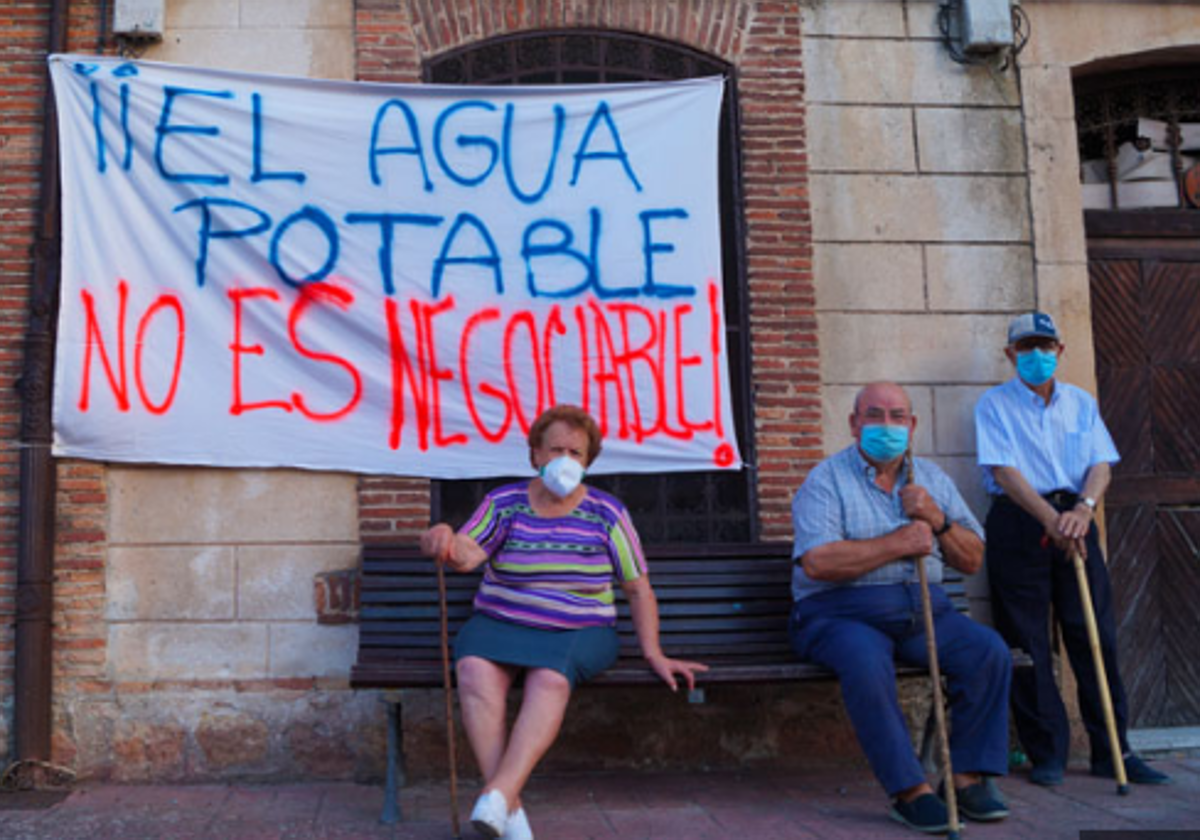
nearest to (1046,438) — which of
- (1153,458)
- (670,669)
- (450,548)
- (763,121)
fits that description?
(1153,458)

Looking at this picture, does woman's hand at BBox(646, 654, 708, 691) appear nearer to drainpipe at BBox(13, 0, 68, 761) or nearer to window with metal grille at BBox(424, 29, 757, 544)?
window with metal grille at BBox(424, 29, 757, 544)

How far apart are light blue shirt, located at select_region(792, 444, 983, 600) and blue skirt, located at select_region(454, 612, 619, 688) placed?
877 mm

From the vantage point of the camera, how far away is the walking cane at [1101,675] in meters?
4.98

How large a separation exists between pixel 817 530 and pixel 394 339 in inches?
88.6

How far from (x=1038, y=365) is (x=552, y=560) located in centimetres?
255

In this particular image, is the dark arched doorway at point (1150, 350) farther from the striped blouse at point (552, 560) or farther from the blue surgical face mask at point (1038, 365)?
the striped blouse at point (552, 560)

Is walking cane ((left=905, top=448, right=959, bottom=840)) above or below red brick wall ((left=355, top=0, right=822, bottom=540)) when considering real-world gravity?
below

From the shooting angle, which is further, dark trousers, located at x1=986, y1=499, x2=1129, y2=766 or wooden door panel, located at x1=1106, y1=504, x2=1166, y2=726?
wooden door panel, located at x1=1106, y1=504, x2=1166, y2=726

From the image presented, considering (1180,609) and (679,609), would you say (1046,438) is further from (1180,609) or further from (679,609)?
(679,609)

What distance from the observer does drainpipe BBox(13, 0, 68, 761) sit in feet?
17.6

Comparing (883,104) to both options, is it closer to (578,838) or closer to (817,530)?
(817,530)

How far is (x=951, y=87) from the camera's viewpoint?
639 cm

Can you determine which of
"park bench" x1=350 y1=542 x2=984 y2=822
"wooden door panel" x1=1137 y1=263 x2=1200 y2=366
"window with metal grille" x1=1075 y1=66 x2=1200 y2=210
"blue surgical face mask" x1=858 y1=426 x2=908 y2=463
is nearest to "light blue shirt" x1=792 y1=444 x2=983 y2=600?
"blue surgical face mask" x1=858 y1=426 x2=908 y2=463

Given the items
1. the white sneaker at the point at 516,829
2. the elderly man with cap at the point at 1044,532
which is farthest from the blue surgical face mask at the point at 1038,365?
the white sneaker at the point at 516,829
